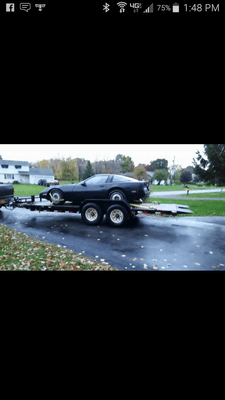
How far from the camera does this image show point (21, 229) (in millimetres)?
6078

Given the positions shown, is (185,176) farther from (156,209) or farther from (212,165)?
(156,209)

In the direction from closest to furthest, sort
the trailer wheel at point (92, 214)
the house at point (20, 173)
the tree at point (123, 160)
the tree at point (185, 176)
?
1. the trailer wheel at point (92, 214)
2. the tree at point (123, 160)
3. the house at point (20, 173)
4. the tree at point (185, 176)

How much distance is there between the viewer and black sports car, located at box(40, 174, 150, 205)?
6.04m

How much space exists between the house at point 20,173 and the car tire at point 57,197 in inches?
243

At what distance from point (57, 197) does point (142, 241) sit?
368 centimetres

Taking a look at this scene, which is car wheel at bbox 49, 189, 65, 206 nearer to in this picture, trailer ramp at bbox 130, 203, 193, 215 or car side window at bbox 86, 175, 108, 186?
car side window at bbox 86, 175, 108, 186

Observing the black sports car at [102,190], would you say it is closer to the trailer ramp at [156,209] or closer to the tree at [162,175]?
the trailer ramp at [156,209]

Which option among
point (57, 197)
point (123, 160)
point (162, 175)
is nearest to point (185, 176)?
point (162, 175)

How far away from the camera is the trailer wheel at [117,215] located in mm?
6059
